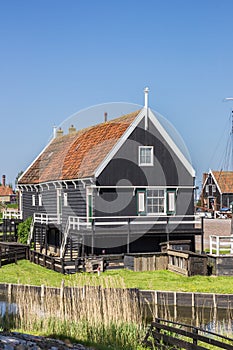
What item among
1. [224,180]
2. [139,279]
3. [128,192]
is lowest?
[139,279]

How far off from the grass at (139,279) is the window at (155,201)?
503 centimetres

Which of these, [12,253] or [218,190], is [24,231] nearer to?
[12,253]

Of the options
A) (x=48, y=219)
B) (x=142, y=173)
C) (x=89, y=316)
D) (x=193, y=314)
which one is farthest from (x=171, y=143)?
(x=89, y=316)

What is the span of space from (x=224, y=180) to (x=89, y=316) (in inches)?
2547

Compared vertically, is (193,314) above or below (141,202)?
below

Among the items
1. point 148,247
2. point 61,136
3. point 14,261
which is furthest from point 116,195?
point 61,136

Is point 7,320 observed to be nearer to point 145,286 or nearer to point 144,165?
point 145,286

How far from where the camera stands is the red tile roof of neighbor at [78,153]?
34.9m

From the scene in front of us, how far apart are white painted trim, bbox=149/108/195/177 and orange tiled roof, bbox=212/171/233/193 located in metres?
45.0

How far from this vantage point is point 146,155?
3488cm

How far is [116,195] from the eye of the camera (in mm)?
34000

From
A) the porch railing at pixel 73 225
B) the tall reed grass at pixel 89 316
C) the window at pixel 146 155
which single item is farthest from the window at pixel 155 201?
the tall reed grass at pixel 89 316

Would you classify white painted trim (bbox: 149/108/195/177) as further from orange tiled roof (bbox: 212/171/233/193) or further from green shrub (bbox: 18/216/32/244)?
orange tiled roof (bbox: 212/171/233/193)

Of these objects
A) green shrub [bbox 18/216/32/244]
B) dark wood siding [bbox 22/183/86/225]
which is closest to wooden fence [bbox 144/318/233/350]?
dark wood siding [bbox 22/183/86/225]
